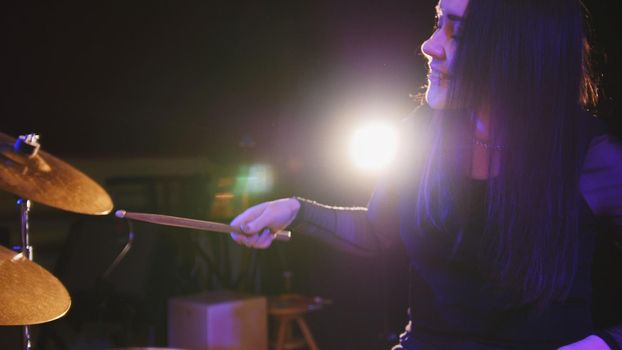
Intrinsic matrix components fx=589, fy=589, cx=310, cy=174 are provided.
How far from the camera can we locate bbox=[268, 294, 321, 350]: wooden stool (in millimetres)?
3781

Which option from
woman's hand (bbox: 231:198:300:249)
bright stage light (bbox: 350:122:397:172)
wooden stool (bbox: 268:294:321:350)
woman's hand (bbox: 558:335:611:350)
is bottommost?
wooden stool (bbox: 268:294:321:350)

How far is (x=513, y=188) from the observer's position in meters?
1.28

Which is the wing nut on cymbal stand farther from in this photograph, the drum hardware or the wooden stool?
the wooden stool

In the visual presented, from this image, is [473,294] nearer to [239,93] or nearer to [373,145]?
[373,145]

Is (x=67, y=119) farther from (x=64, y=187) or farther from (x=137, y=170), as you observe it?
(x=64, y=187)

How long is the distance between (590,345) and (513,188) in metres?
0.35

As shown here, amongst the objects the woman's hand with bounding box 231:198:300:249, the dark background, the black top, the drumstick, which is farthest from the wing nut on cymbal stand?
the dark background

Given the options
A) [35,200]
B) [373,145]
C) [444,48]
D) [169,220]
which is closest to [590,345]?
[444,48]

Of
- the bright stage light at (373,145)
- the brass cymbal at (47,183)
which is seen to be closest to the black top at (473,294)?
the brass cymbal at (47,183)

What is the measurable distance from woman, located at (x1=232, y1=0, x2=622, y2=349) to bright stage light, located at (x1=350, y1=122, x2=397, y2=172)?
2.28m

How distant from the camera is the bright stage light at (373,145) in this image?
3.73m

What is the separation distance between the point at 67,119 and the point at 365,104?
6.43ft

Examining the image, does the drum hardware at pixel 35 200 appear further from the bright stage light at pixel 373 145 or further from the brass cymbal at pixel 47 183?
the bright stage light at pixel 373 145

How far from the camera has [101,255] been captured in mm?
3734
